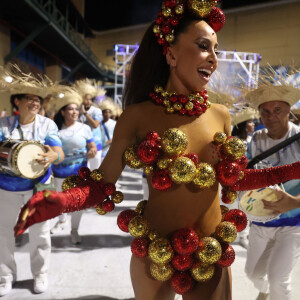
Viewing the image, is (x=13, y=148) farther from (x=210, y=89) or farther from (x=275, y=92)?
(x=275, y=92)

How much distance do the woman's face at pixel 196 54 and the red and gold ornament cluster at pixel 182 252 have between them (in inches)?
22.4

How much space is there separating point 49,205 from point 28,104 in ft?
5.70

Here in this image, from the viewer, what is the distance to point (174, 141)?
1.07 m

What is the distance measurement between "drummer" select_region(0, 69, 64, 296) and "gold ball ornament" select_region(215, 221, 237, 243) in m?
1.49

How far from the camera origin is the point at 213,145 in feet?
3.91

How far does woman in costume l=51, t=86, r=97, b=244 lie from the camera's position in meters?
3.45

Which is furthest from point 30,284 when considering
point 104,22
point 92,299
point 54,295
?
point 104,22

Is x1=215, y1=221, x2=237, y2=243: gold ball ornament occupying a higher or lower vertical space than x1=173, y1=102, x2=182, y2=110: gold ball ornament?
lower

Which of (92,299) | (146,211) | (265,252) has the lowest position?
(92,299)

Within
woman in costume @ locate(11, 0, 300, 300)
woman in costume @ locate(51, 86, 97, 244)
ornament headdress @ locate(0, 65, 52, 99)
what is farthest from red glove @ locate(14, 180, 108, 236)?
woman in costume @ locate(51, 86, 97, 244)

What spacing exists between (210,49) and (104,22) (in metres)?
20.0

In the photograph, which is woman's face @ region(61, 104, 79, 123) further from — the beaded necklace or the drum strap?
the beaded necklace

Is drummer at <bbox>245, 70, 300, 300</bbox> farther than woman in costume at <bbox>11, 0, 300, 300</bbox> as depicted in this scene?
Yes

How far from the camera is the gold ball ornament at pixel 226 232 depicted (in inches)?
46.2
